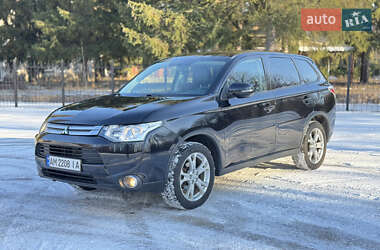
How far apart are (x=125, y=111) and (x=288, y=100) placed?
2604mm

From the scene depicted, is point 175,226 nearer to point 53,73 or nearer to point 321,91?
point 321,91

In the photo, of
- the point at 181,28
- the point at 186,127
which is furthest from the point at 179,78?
the point at 181,28

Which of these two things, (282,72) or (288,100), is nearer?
(288,100)

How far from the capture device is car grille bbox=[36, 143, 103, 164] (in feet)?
14.8

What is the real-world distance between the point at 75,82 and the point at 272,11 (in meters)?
11.7

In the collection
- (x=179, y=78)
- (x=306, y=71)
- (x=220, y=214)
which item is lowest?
(x=220, y=214)

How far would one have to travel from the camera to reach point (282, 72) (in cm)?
641

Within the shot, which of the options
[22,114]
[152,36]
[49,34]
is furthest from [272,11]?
[49,34]

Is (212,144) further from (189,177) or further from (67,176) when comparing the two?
(67,176)

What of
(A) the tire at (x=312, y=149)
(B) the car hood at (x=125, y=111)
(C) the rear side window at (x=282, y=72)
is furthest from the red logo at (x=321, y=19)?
(B) the car hood at (x=125, y=111)

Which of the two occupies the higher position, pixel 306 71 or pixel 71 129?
pixel 306 71

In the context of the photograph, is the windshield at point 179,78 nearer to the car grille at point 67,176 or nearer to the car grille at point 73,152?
the car grille at point 73,152

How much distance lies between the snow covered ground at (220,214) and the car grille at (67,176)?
398 millimetres

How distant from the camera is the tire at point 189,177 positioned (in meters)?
4.68
